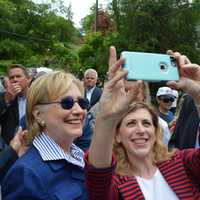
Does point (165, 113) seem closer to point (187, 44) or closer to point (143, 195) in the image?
point (143, 195)

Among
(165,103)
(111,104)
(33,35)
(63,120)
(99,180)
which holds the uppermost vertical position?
(33,35)

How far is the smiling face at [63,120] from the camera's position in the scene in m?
2.30

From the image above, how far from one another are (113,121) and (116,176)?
62cm

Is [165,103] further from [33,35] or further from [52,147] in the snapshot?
[33,35]

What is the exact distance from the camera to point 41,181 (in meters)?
2.04

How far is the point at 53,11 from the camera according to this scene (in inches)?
1050

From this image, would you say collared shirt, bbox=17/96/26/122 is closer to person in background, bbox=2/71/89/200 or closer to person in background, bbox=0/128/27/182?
person in background, bbox=0/128/27/182

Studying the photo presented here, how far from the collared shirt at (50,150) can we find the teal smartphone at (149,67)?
636 millimetres

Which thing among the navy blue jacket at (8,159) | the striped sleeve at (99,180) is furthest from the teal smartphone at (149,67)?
the navy blue jacket at (8,159)

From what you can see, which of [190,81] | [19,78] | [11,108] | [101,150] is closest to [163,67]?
[190,81]


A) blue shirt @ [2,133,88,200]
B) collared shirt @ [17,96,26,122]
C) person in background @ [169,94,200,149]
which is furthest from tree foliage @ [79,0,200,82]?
blue shirt @ [2,133,88,200]

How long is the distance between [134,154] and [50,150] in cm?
55

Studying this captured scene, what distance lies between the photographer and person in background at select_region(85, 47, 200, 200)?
5.93 feet

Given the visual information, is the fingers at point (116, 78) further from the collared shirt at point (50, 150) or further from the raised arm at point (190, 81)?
the collared shirt at point (50, 150)
